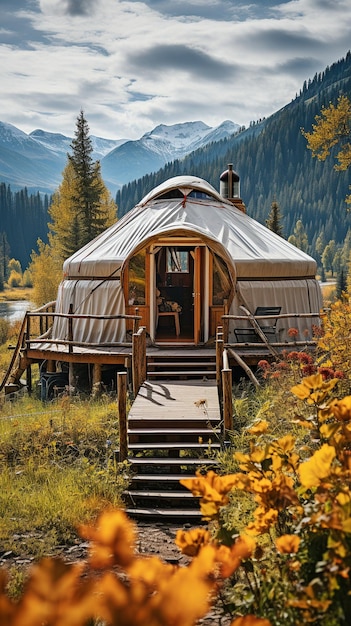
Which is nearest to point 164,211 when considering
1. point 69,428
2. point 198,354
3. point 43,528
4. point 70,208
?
point 198,354

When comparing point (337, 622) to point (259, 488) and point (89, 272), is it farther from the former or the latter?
point (89, 272)

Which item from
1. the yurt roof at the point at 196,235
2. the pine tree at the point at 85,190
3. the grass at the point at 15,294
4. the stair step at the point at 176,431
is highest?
the pine tree at the point at 85,190

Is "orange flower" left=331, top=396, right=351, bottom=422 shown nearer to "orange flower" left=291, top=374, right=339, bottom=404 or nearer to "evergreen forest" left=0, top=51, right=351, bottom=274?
"orange flower" left=291, top=374, right=339, bottom=404

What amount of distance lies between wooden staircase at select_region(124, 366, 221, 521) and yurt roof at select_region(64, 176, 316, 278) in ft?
10.8

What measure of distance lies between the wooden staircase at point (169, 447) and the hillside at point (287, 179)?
96214 millimetres

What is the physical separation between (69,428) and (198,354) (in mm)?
2953

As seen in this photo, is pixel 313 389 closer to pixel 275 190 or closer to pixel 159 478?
pixel 159 478

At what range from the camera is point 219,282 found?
10.5 metres

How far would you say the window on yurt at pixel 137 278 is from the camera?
34.8 feet

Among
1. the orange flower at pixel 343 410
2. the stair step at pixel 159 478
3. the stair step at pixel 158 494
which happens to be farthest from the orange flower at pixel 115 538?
the stair step at pixel 159 478

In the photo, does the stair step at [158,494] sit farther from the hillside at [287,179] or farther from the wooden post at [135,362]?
the hillside at [287,179]

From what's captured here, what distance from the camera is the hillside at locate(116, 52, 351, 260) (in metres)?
112

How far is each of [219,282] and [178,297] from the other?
261 cm

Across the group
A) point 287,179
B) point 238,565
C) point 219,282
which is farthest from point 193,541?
point 287,179
